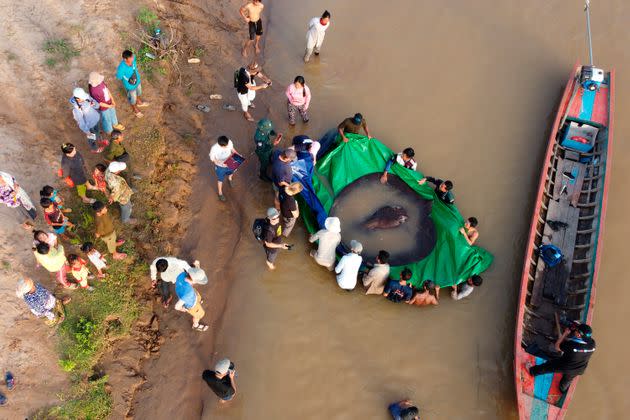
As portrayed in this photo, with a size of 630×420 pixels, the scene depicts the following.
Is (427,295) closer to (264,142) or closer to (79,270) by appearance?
(264,142)

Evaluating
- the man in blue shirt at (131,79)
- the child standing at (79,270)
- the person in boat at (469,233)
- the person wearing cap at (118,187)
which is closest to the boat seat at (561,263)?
the person in boat at (469,233)

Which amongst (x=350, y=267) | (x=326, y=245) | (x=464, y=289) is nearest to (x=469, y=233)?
(x=464, y=289)

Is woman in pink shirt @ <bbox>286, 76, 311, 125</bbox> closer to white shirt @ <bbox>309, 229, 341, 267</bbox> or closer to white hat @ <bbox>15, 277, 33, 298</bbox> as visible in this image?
white shirt @ <bbox>309, 229, 341, 267</bbox>

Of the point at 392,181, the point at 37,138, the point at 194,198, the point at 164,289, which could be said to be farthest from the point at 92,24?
the point at 392,181

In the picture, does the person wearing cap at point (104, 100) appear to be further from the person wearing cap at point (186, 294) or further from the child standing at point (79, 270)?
the person wearing cap at point (186, 294)

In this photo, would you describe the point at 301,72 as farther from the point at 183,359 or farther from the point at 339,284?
the point at 183,359
